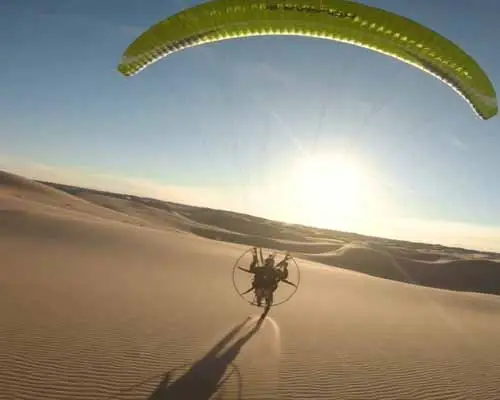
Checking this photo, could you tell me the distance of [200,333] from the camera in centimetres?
1004

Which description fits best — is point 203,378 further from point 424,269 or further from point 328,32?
point 424,269

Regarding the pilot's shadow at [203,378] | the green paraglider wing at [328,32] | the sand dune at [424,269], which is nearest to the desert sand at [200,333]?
the pilot's shadow at [203,378]

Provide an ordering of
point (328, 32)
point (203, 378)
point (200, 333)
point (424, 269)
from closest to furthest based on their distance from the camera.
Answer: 1. point (328, 32)
2. point (203, 378)
3. point (200, 333)
4. point (424, 269)

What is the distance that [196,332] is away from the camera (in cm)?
1005

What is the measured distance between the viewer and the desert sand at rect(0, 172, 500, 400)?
731cm

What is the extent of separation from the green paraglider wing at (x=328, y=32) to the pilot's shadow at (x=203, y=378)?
500 cm

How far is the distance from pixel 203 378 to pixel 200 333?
2.52 metres

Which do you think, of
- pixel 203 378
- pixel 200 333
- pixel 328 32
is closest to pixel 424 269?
pixel 200 333

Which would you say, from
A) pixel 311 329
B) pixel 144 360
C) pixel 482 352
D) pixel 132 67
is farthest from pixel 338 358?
pixel 132 67

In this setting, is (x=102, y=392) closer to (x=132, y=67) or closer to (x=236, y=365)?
(x=236, y=365)

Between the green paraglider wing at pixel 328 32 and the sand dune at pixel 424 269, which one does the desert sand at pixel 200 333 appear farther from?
the sand dune at pixel 424 269

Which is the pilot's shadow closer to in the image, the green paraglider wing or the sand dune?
the green paraglider wing

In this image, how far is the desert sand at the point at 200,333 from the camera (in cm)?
731

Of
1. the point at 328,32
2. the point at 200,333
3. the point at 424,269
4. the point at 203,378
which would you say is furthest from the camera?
the point at 424,269
